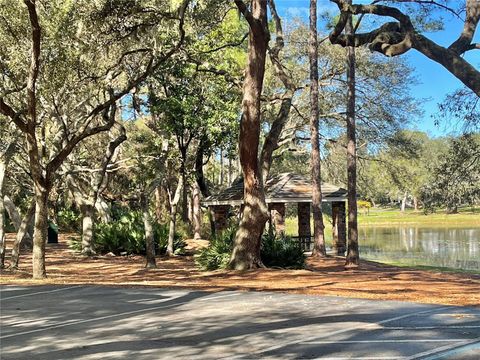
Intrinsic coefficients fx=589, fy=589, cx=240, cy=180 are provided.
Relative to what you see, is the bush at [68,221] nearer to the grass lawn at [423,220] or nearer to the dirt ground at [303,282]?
the dirt ground at [303,282]

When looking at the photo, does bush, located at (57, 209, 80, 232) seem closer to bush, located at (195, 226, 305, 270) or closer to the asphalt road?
bush, located at (195, 226, 305, 270)

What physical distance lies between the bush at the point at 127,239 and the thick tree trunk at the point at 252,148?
35.1ft

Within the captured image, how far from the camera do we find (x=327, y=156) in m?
36.0

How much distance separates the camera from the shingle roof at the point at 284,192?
27.3 meters

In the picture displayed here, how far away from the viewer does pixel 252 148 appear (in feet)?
51.1

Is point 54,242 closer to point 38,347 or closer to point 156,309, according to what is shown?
point 156,309

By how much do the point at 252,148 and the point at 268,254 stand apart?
3968 mm

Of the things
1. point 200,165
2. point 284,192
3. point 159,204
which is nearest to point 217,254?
point 284,192

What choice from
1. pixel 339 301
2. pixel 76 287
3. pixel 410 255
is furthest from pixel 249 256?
pixel 410 255

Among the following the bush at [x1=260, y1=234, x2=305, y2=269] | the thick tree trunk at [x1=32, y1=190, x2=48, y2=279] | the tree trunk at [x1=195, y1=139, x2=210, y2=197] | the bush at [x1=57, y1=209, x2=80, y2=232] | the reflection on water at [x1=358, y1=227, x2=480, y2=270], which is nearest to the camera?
the thick tree trunk at [x1=32, y1=190, x2=48, y2=279]

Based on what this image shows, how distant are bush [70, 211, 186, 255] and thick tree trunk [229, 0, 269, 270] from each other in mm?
10684

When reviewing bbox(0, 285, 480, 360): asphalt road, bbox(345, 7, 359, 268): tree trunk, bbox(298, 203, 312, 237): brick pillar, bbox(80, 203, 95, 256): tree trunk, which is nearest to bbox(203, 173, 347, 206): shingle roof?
bbox(298, 203, 312, 237): brick pillar

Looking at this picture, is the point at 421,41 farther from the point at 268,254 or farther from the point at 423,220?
the point at 423,220

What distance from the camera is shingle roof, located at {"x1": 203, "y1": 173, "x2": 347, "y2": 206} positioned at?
27297mm
